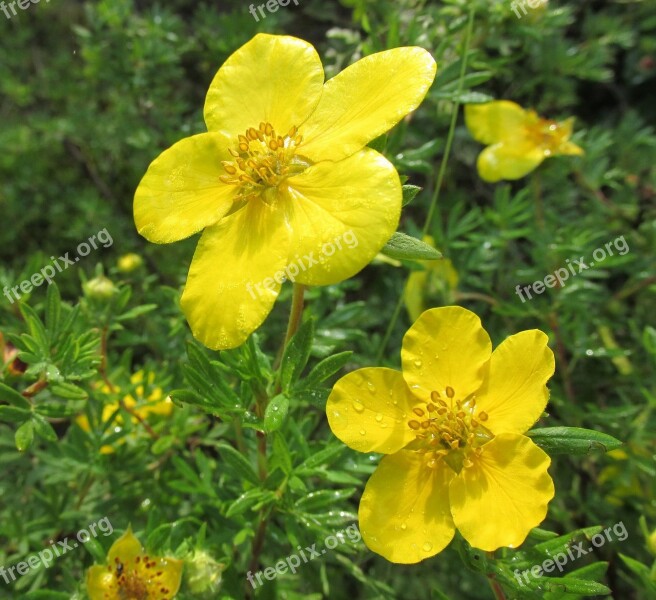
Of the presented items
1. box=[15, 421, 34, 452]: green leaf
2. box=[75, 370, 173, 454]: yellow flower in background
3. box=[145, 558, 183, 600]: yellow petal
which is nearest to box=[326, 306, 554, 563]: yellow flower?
box=[145, 558, 183, 600]: yellow petal

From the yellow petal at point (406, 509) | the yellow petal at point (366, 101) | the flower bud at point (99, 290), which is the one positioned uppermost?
the yellow petal at point (366, 101)

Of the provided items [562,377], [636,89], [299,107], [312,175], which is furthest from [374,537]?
[636,89]

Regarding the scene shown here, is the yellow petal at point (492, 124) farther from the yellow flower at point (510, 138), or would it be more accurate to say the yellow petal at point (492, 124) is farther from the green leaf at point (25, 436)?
the green leaf at point (25, 436)

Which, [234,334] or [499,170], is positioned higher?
[234,334]

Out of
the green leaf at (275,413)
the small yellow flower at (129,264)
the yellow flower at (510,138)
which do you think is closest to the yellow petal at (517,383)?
the green leaf at (275,413)

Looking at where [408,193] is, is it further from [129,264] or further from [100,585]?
[129,264]

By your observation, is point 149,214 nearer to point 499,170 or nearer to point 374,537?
point 374,537

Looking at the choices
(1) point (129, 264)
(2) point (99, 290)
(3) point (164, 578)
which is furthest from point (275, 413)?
(1) point (129, 264)
